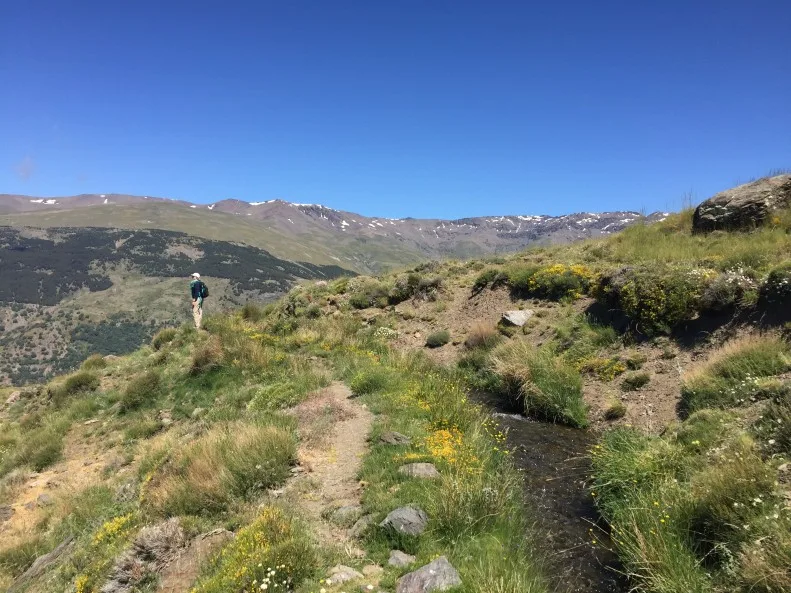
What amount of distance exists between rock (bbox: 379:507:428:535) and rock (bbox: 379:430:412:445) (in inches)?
90.8

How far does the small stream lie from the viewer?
6.41 m

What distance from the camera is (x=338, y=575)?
5.52 metres

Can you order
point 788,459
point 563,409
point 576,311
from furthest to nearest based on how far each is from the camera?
point 576,311 → point 563,409 → point 788,459

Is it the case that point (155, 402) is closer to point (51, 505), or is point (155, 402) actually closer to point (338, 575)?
point (51, 505)

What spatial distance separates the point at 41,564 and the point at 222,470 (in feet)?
14.1

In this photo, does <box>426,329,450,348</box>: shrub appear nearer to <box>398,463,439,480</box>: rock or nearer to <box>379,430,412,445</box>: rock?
<box>379,430,412,445</box>: rock

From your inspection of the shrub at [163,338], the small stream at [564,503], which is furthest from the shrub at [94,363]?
the small stream at [564,503]

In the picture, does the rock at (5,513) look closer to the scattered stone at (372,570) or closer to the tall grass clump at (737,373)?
the scattered stone at (372,570)

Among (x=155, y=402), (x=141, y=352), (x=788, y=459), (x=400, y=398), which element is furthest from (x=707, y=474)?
(x=141, y=352)

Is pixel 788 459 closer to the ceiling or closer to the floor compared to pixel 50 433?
closer to the ceiling

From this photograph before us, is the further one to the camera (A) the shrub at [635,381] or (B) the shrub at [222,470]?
(A) the shrub at [635,381]

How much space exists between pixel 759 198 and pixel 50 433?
2707 centimetres

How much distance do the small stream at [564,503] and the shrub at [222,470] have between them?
15.0 feet

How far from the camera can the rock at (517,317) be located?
18.1m
